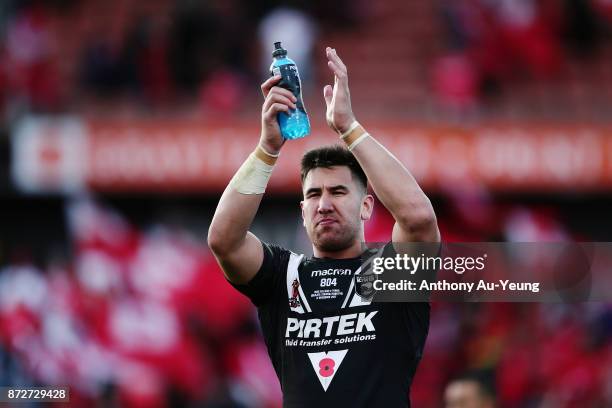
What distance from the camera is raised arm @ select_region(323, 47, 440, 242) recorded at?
441cm

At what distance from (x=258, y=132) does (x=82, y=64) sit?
108 inches

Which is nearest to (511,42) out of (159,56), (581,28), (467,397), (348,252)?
(581,28)

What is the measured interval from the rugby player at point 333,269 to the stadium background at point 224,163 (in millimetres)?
6137

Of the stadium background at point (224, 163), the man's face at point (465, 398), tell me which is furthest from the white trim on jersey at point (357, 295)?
the stadium background at point (224, 163)

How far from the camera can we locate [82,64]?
14156 millimetres

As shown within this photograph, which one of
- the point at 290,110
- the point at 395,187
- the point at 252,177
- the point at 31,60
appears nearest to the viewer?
the point at 395,187

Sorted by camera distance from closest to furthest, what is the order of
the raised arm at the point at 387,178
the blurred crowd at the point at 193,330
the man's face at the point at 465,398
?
the raised arm at the point at 387,178 < the man's face at the point at 465,398 < the blurred crowd at the point at 193,330

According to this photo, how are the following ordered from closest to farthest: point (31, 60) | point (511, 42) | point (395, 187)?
point (395, 187), point (511, 42), point (31, 60)

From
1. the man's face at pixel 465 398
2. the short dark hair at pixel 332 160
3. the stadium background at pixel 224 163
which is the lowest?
the man's face at pixel 465 398

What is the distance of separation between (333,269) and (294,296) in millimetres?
183

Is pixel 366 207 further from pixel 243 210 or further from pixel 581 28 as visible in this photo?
pixel 581 28

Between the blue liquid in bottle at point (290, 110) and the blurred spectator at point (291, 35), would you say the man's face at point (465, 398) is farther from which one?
the blurred spectator at point (291, 35)

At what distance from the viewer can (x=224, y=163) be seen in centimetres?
1280

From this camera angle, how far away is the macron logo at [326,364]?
444 cm
